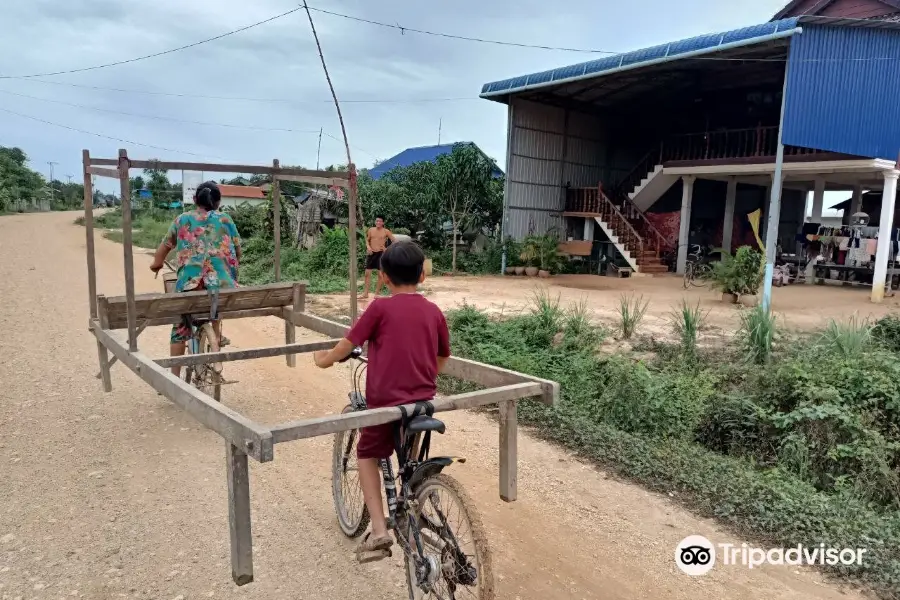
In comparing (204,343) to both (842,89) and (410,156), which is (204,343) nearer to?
(842,89)

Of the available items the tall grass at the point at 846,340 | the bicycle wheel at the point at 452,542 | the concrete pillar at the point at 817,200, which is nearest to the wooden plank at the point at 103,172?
the bicycle wheel at the point at 452,542

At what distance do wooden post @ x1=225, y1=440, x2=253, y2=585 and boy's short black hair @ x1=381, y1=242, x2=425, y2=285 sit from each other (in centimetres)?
87

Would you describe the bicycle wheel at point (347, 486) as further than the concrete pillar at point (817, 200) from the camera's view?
No

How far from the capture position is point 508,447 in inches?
112

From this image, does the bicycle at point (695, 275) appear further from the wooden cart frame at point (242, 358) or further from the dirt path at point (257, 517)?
the wooden cart frame at point (242, 358)

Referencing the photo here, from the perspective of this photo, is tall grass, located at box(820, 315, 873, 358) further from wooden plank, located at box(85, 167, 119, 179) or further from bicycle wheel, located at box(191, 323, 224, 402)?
wooden plank, located at box(85, 167, 119, 179)

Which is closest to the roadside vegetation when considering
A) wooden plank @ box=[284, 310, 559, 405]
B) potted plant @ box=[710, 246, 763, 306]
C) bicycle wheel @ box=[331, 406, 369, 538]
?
wooden plank @ box=[284, 310, 559, 405]

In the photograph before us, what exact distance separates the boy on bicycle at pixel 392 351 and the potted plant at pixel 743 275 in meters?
11.0

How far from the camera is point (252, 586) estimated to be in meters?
2.80

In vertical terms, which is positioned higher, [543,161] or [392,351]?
[543,161]

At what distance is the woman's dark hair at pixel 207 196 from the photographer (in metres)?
4.78

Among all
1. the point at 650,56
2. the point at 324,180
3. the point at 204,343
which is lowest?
the point at 204,343

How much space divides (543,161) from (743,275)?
913 centimetres

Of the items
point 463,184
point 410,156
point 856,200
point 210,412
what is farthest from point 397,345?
point 410,156
